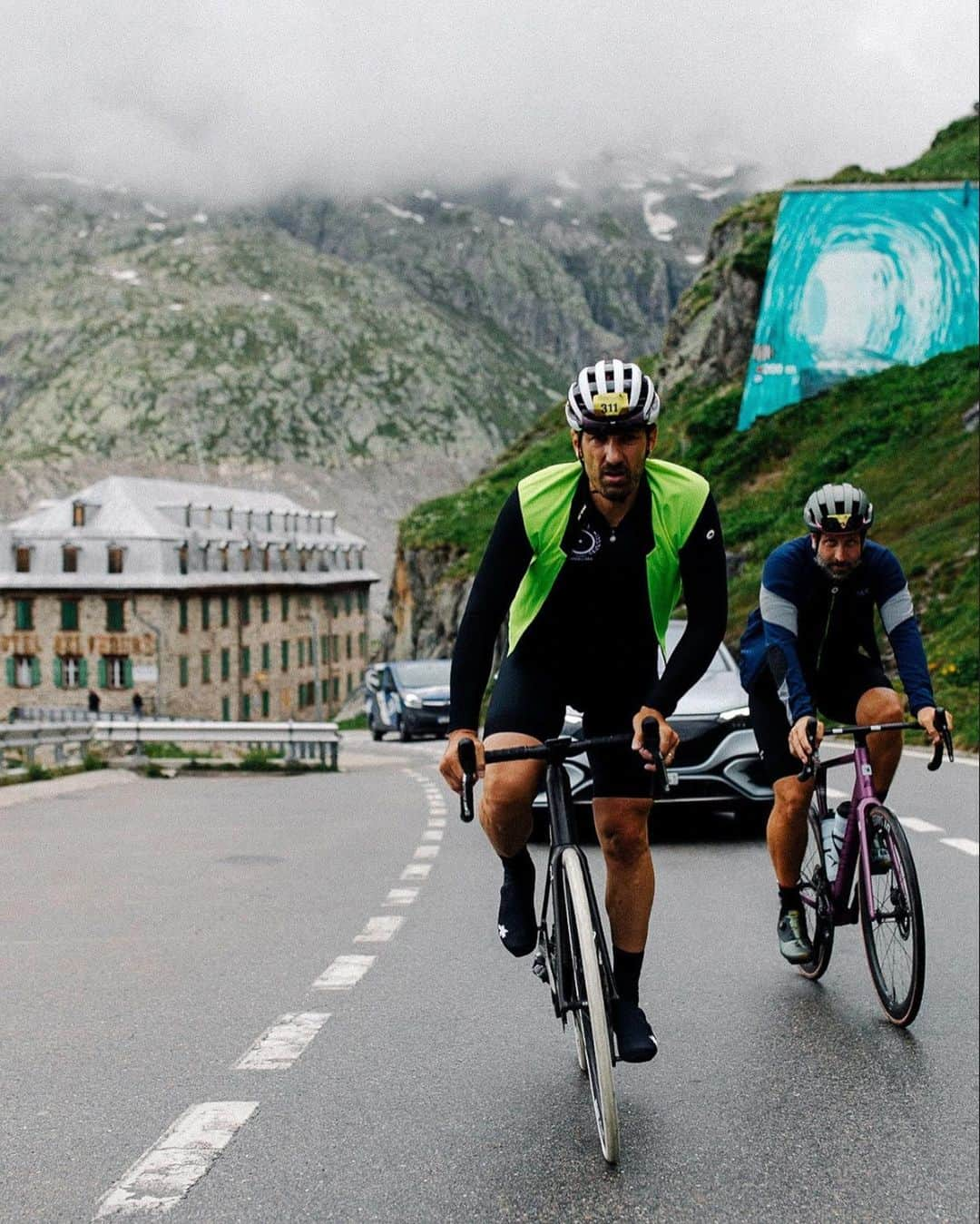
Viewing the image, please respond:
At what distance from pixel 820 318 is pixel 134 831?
18.5 ft

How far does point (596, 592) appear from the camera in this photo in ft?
8.86

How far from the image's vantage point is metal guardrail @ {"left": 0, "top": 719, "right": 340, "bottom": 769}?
565 cm

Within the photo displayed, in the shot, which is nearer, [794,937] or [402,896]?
[794,937]

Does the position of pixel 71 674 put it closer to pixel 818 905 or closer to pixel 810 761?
pixel 818 905

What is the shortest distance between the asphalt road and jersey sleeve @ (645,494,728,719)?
1082mm

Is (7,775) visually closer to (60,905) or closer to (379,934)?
(60,905)

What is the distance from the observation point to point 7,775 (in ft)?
17.3

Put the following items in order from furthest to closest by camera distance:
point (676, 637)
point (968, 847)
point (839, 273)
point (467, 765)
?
point (968, 847)
point (676, 637)
point (839, 273)
point (467, 765)

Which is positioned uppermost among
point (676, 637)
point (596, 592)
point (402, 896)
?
point (596, 592)

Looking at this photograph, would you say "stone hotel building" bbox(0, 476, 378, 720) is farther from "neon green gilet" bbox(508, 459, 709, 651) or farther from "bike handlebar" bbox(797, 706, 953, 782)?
"neon green gilet" bbox(508, 459, 709, 651)

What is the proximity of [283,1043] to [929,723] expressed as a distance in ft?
10.7

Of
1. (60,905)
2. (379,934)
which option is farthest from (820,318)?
(379,934)

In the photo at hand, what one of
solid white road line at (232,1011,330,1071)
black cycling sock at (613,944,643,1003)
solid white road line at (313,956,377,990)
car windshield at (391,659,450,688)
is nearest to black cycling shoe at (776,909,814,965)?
black cycling sock at (613,944,643,1003)

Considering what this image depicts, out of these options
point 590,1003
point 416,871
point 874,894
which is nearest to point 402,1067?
point 874,894
